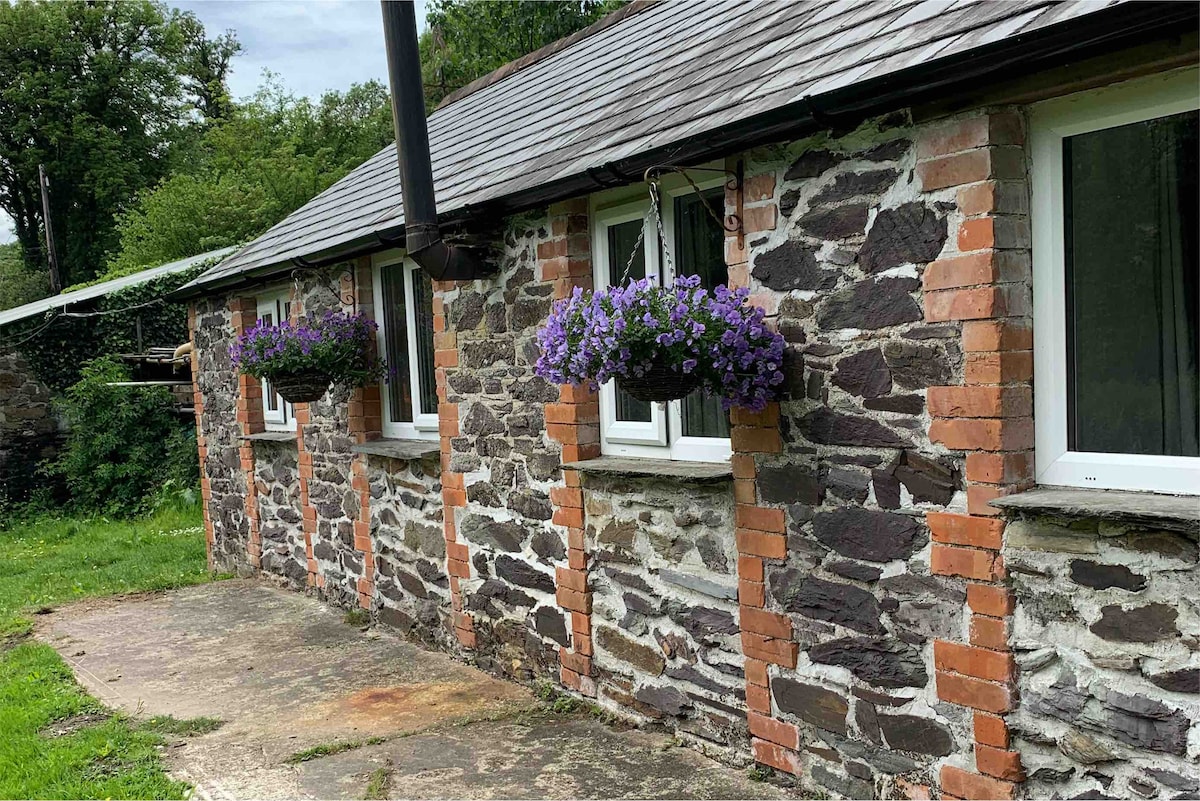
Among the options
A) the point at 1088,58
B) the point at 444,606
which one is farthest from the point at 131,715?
the point at 1088,58

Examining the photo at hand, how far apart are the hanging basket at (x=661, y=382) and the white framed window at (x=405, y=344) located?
3.13 meters

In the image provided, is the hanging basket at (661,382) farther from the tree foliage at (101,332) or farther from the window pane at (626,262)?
the tree foliage at (101,332)

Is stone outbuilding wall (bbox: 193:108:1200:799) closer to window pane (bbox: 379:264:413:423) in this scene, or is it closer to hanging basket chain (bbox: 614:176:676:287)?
hanging basket chain (bbox: 614:176:676:287)

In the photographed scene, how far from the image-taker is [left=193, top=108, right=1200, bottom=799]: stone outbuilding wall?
117 inches

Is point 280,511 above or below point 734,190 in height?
below

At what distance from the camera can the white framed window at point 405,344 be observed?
272 inches

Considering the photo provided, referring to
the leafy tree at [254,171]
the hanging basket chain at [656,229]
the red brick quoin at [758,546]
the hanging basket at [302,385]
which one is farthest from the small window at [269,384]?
the leafy tree at [254,171]

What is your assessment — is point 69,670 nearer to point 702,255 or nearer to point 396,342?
point 396,342

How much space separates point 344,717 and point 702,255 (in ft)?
10.7

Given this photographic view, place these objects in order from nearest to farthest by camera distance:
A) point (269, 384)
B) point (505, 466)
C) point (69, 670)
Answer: point (505, 466)
point (69, 670)
point (269, 384)

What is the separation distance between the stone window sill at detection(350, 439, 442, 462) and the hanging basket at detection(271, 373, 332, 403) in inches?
19.8

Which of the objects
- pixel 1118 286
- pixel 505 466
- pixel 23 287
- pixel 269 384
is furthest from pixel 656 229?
pixel 23 287

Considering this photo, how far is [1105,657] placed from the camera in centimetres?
290

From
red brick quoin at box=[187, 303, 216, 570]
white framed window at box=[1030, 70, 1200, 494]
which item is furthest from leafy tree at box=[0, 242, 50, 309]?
white framed window at box=[1030, 70, 1200, 494]
